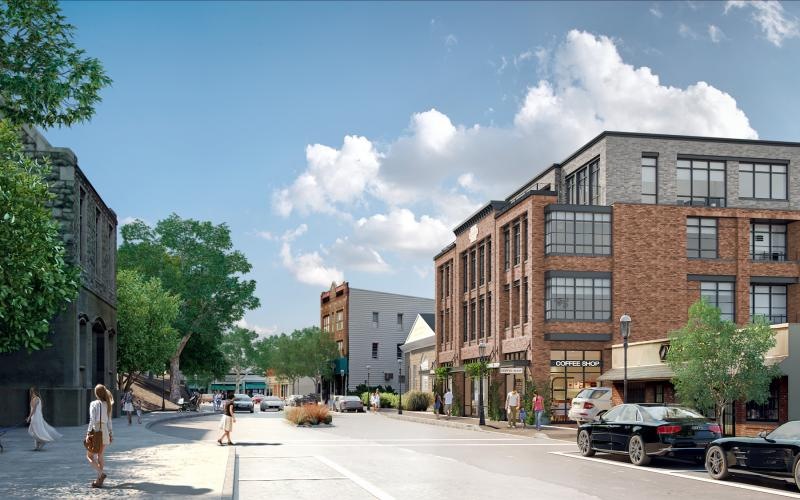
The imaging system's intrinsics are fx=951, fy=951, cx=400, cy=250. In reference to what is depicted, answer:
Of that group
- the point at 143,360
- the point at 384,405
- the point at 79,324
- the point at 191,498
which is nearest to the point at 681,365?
the point at 191,498

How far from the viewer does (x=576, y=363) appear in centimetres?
4925

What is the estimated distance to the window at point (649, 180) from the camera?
52.7 m

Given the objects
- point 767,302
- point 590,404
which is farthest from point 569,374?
point 767,302

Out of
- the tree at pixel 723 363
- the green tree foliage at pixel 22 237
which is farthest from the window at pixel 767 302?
the green tree foliage at pixel 22 237

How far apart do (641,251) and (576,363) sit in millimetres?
6829

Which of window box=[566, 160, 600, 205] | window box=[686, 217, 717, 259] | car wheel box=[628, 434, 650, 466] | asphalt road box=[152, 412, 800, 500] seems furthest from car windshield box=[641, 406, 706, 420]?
window box=[566, 160, 600, 205]

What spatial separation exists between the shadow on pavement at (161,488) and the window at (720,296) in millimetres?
39789

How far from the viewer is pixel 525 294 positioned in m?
52.1

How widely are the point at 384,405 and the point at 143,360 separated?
30.7 meters

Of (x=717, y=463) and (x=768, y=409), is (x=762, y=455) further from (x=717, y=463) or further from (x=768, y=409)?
(x=768, y=409)

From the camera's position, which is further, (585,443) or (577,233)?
(577,233)

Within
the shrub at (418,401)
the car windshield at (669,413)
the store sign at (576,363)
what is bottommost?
the shrub at (418,401)

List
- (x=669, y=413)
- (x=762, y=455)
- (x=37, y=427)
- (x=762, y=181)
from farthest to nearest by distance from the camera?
(x=762, y=181) < (x=37, y=427) < (x=669, y=413) < (x=762, y=455)

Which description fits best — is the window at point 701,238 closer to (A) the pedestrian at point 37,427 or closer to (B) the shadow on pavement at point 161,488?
(A) the pedestrian at point 37,427
